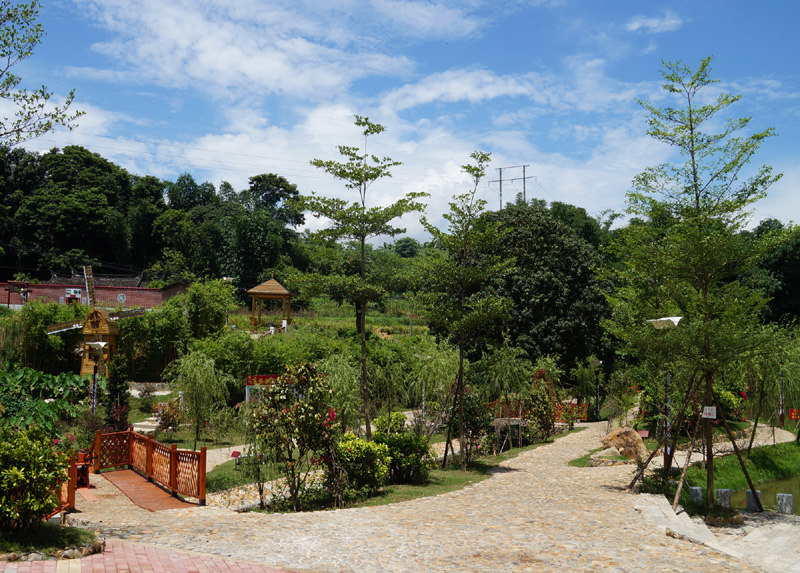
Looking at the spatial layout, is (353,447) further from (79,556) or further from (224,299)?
(224,299)

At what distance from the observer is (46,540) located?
23.4ft

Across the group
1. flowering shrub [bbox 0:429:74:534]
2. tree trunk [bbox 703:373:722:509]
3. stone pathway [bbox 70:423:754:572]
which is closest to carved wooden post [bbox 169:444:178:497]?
stone pathway [bbox 70:423:754:572]

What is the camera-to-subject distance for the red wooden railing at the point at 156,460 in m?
11.2

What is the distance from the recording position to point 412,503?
11.0 meters

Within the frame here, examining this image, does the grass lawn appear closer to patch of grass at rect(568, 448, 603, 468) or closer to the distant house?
patch of grass at rect(568, 448, 603, 468)

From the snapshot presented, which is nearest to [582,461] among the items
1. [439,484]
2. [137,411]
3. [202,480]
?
[439,484]

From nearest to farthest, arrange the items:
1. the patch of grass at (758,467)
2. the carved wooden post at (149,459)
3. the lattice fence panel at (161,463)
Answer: the lattice fence panel at (161,463)
the carved wooden post at (149,459)
the patch of grass at (758,467)

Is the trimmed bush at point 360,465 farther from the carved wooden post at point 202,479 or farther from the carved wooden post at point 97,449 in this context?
the carved wooden post at point 97,449

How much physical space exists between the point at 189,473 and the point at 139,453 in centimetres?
322

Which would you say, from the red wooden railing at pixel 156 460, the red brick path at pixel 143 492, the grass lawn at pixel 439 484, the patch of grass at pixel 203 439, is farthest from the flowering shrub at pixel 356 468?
the patch of grass at pixel 203 439

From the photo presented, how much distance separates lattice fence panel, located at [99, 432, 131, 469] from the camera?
14266 mm

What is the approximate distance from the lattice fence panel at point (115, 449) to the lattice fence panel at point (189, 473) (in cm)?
355

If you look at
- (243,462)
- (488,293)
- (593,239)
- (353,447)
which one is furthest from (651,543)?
(593,239)

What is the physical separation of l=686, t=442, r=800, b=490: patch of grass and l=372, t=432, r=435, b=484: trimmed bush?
6.43 meters
